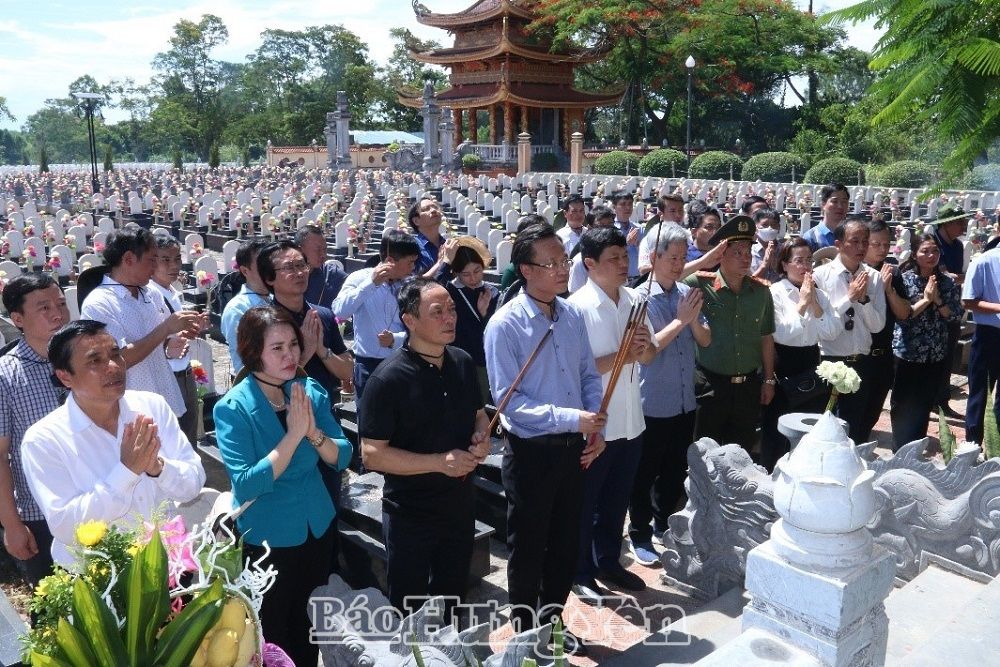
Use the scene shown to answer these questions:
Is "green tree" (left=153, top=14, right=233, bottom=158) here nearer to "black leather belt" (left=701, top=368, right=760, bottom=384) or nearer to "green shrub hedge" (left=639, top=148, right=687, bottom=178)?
"green shrub hedge" (left=639, top=148, right=687, bottom=178)

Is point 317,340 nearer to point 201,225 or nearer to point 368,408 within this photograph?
point 368,408

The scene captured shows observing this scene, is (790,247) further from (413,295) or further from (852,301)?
(413,295)

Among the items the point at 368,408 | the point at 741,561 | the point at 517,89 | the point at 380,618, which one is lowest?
the point at 741,561

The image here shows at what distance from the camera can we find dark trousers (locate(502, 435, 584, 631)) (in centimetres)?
310

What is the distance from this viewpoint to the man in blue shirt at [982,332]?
203 inches

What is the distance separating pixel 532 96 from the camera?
40.4 metres

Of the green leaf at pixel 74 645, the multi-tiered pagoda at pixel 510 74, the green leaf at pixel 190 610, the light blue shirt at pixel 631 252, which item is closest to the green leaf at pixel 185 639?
the green leaf at pixel 190 610

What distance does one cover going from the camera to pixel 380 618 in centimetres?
214

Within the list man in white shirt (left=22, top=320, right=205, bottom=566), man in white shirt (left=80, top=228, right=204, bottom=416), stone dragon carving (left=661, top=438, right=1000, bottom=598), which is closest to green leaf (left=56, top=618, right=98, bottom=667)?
man in white shirt (left=22, top=320, right=205, bottom=566)

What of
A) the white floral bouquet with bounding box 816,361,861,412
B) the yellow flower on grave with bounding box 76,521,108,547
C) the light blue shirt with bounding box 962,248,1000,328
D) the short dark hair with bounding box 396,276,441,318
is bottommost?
the white floral bouquet with bounding box 816,361,861,412

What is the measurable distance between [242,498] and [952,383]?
270 inches

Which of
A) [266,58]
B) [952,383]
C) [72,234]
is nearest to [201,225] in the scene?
[72,234]

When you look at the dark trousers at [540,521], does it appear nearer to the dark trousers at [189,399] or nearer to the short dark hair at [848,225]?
the dark trousers at [189,399]

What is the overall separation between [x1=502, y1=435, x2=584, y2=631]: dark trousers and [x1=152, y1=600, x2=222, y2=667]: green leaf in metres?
1.72
